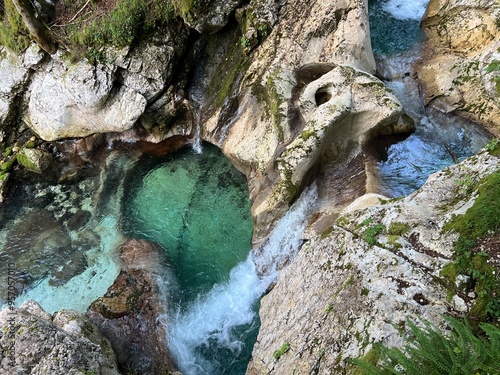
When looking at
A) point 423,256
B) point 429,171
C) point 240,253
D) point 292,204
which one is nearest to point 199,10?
point 292,204

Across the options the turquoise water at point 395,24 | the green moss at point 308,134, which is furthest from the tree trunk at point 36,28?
the turquoise water at point 395,24

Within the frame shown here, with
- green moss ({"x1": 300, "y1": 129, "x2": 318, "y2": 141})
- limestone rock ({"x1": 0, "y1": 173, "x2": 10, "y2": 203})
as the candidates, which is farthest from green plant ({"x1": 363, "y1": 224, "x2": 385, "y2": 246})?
limestone rock ({"x1": 0, "y1": 173, "x2": 10, "y2": 203})

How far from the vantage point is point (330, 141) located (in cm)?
935

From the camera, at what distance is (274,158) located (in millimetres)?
9680

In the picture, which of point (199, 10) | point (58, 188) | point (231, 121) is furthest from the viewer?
point (58, 188)

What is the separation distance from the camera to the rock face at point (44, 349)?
6.17 meters

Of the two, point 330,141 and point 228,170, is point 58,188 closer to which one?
point 228,170

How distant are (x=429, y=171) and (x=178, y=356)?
7370 mm

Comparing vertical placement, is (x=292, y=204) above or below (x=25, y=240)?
above

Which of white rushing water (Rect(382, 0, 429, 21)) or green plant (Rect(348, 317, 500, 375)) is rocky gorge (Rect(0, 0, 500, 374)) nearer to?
green plant (Rect(348, 317, 500, 375))

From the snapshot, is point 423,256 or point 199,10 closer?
point 423,256

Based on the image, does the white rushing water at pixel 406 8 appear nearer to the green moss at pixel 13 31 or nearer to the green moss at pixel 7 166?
the green moss at pixel 13 31

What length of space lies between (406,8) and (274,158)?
860cm

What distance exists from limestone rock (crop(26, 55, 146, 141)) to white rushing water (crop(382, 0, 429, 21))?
9.41m
